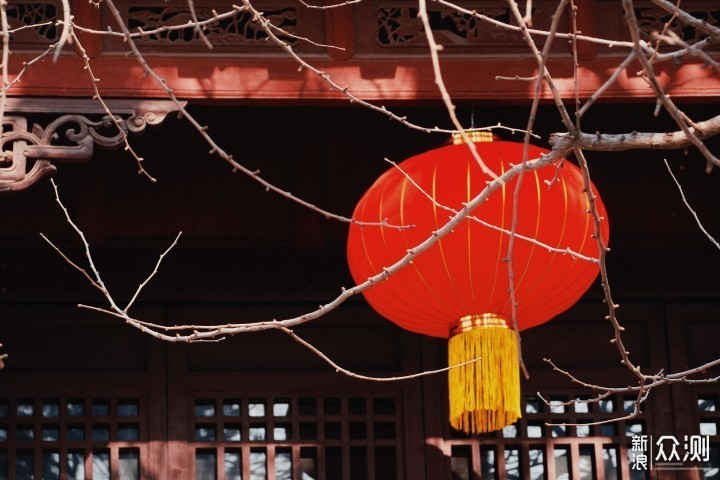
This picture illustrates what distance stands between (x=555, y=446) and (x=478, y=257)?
1698mm

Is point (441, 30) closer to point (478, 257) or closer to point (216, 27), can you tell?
point (216, 27)

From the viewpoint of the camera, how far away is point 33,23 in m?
6.00

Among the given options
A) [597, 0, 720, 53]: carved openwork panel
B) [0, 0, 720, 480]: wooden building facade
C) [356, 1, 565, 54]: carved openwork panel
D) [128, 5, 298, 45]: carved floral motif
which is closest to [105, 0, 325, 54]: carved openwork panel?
[128, 5, 298, 45]: carved floral motif

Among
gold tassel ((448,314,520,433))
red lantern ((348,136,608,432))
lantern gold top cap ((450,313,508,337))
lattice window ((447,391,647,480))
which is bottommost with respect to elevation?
lattice window ((447,391,647,480))

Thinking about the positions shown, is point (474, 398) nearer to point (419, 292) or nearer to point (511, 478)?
point (419, 292)

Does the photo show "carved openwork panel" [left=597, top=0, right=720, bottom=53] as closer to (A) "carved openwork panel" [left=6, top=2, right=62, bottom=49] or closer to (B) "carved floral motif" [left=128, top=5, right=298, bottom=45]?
(B) "carved floral motif" [left=128, top=5, right=298, bottom=45]

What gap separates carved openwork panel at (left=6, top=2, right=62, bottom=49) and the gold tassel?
1.79 metres

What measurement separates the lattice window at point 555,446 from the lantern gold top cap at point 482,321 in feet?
4.27

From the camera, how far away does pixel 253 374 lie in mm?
6832

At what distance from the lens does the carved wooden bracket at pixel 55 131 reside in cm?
571

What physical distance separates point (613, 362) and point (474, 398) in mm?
1555

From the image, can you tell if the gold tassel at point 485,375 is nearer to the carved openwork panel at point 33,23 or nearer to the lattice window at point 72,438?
the lattice window at point 72,438

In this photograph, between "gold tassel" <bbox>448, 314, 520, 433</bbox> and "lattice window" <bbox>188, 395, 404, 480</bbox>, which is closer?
"gold tassel" <bbox>448, 314, 520, 433</bbox>

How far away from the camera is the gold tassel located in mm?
5539
